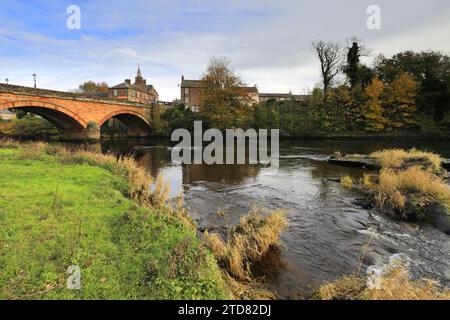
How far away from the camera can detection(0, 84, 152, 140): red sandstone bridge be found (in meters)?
33.2

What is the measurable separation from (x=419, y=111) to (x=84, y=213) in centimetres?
5832

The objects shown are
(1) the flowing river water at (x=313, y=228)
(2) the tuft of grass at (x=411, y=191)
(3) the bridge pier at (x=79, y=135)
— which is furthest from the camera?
(3) the bridge pier at (x=79, y=135)

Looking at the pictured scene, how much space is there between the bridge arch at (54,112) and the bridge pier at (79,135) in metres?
0.67

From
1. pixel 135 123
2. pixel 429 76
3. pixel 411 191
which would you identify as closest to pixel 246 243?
pixel 411 191

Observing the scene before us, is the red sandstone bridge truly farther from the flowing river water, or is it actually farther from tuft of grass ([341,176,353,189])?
tuft of grass ([341,176,353,189])

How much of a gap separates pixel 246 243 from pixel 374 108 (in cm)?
5002

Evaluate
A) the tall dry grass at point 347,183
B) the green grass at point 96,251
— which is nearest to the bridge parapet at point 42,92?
the green grass at point 96,251

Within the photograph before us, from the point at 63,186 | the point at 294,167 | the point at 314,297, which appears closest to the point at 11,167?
the point at 63,186

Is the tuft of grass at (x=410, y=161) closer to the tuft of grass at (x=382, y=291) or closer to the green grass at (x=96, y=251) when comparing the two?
the tuft of grass at (x=382, y=291)

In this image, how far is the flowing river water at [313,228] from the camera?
686 centimetres

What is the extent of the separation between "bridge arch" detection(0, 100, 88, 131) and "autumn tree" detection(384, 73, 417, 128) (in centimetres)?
4940

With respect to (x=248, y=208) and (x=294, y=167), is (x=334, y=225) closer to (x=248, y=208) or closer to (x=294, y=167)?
(x=248, y=208)

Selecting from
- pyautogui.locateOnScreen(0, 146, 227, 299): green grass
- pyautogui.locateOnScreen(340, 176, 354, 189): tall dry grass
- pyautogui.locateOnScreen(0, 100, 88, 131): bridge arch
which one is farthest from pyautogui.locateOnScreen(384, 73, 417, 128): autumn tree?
pyautogui.locateOnScreen(0, 146, 227, 299): green grass

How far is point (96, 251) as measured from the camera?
18.5ft
